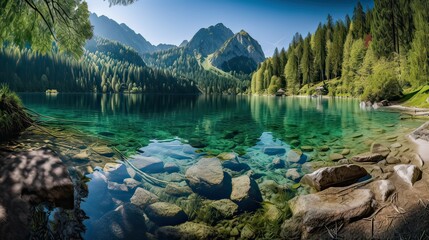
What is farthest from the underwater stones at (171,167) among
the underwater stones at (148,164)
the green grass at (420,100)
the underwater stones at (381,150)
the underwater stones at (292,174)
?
the green grass at (420,100)

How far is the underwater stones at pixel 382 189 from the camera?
6332 mm

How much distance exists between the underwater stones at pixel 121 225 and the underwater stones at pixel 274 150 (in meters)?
7.58

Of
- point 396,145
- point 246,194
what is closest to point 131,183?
point 246,194

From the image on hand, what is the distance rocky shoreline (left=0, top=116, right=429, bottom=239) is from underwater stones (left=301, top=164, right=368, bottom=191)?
0.03 m

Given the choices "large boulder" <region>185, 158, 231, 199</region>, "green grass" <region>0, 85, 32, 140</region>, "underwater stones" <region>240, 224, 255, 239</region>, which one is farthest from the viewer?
"green grass" <region>0, 85, 32, 140</region>

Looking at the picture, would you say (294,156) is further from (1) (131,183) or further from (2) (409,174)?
(1) (131,183)

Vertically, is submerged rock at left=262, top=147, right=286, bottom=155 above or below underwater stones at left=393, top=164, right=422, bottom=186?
below

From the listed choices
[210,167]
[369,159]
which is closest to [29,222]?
[210,167]

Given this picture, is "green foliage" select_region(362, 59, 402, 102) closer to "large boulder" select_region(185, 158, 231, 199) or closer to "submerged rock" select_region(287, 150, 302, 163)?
"submerged rock" select_region(287, 150, 302, 163)

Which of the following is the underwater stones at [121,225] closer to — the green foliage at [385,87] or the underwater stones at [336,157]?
the underwater stones at [336,157]

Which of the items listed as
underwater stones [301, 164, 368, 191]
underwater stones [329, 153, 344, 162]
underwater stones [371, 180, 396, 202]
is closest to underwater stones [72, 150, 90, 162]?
underwater stones [301, 164, 368, 191]

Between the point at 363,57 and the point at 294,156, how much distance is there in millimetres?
74854

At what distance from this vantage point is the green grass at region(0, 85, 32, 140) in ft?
32.6

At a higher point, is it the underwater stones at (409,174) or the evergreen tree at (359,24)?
the evergreen tree at (359,24)
